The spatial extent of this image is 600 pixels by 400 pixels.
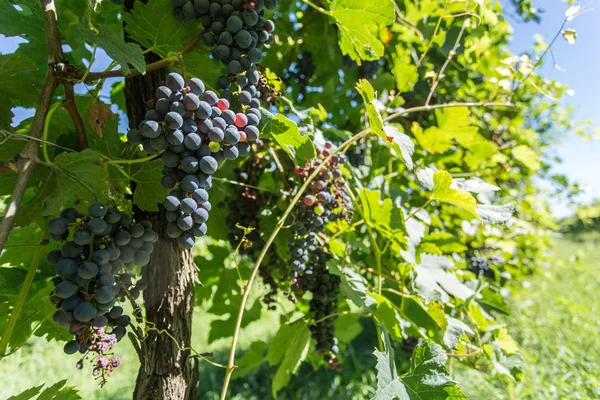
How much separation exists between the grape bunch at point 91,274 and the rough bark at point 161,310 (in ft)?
0.87

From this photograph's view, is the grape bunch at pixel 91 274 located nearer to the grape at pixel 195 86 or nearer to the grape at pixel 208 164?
the grape at pixel 208 164

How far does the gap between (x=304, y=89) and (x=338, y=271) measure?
1362 millimetres

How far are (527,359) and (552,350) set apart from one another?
1.08ft

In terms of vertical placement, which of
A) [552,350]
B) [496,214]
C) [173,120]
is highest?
[496,214]

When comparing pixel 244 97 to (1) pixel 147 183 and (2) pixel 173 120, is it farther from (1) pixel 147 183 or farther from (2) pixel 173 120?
(1) pixel 147 183

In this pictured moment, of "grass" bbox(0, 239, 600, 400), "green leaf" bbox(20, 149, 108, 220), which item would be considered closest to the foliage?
"green leaf" bbox(20, 149, 108, 220)

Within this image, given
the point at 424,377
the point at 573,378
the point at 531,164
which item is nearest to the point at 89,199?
the point at 424,377

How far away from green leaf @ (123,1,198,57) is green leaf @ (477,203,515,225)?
1153 millimetres

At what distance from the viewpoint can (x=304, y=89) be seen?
2.51m

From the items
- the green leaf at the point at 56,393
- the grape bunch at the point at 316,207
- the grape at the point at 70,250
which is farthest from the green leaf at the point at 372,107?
the green leaf at the point at 56,393

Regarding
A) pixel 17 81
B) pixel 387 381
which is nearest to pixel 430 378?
pixel 387 381

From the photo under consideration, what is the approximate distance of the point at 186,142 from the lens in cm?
92

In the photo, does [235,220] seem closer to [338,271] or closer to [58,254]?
[338,271]

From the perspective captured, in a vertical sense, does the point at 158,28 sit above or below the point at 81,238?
above
